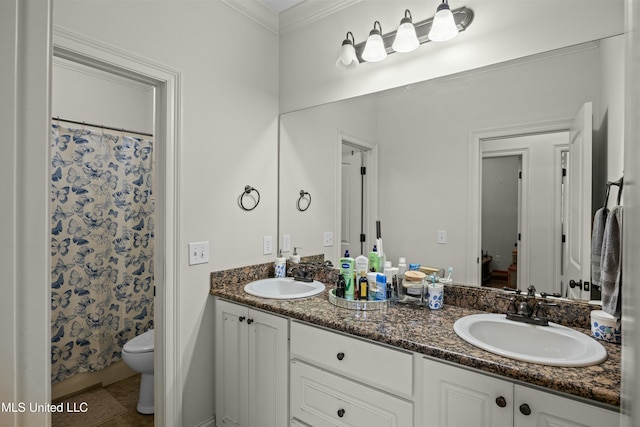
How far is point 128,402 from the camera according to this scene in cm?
242

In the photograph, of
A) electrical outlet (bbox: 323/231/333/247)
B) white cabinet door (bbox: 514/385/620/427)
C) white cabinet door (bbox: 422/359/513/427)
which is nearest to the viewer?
white cabinet door (bbox: 514/385/620/427)

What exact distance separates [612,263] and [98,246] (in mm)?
3103

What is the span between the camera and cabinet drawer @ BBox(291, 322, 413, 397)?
128 centimetres

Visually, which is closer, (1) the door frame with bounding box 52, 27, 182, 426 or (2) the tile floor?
(1) the door frame with bounding box 52, 27, 182, 426

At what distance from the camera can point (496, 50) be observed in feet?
5.19

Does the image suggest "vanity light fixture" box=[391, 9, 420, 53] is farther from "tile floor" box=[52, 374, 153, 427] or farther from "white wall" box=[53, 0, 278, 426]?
"tile floor" box=[52, 374, 153, 427]

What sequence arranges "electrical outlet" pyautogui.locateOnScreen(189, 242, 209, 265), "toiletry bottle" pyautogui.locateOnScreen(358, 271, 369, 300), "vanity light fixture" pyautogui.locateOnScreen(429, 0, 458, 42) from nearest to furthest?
"vanity light fixture" pyautogui.locateOnScreen(429, 0, 458, 42) → "toiletry bottle" pyautogui.locateOnScreen(358, 271, 369, 300) → "electrical outlet" pyautogui.locateOnScreen(189, 242, 209, 265)

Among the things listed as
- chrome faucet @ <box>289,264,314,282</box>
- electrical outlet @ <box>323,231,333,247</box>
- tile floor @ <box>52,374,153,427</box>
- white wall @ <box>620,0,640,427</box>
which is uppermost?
white wall @ <box>620,0,640,427</box>

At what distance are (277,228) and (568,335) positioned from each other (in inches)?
68.8

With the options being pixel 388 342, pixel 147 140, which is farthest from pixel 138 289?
pixel 388 342

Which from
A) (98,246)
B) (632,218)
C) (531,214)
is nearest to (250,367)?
(531,214)

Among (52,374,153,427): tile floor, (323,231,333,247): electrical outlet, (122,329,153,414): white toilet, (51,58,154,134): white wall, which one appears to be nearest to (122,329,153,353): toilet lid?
(122,329,153,414): white toilet

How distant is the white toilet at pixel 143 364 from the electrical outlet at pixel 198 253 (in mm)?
827

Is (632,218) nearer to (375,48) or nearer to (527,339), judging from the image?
(527,339)
